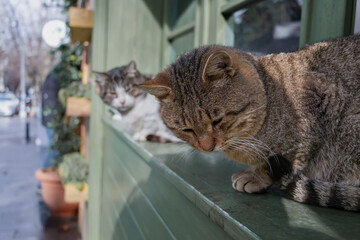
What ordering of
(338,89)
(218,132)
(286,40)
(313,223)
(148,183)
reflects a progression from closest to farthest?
(313,223) < (338,89) < (218,132) < (148,183) < (286,40)

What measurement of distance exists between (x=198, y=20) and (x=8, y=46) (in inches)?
323

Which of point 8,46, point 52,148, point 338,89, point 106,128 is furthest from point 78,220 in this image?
point 8,46

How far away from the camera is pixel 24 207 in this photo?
171 inches

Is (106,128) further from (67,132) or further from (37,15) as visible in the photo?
(37,15)

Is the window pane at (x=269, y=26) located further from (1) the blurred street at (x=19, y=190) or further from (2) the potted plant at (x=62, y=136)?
(1) the blurred street at (x=19, y=190)

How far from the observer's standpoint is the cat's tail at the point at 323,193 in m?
0.75

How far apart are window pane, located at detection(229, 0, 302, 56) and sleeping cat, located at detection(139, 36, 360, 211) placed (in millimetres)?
1075

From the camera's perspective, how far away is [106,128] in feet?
9.16

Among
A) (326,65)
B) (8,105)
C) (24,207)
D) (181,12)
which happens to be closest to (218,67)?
(326,65)

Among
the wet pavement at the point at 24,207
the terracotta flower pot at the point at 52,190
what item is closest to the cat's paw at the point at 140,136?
the wet pavement at the point at 24,207

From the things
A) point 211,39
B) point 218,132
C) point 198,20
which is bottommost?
point 218,132

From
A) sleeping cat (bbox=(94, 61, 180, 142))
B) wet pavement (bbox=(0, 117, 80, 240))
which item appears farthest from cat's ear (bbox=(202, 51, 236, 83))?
wet pavement (bbox=(0, 117, 80, 240))

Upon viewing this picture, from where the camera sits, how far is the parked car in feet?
46.0

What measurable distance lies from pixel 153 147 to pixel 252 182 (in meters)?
0.81
